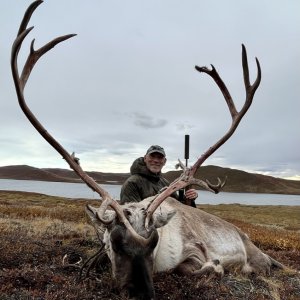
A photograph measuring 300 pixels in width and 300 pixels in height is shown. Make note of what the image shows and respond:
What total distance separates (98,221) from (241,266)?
127 inches

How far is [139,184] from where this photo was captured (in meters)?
8.84

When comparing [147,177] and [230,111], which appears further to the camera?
[147,177]

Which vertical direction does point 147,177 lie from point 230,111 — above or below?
below

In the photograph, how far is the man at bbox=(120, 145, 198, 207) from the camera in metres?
8.74

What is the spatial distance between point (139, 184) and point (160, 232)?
2.53 m

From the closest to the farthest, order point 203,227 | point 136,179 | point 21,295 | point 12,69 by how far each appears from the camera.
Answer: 1. point 21,295
2. point 12,69
3. point 203,227
4. point 136,179

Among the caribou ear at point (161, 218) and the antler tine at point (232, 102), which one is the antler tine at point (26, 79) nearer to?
the caribou ear at point (161, 218)

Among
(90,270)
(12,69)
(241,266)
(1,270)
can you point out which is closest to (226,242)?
(241,266)

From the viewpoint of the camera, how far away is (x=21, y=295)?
4895 mm

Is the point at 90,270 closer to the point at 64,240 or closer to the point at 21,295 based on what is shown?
the point at 21,295

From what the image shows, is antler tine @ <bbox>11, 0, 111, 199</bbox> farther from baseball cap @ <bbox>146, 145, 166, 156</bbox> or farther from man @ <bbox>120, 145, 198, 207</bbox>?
baseball cap @ <bbox>146, 145, 166, 156</bbox>

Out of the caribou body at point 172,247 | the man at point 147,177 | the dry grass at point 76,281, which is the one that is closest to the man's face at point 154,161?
the man at point 147,177

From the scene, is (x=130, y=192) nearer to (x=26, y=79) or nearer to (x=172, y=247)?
(x=172, y=247)

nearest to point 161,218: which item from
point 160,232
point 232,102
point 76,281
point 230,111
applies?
point 160,232
